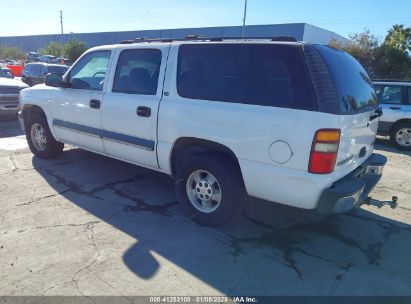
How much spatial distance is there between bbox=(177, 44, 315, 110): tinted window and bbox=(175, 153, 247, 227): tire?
69 centimetres

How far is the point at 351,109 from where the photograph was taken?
10.8 ft

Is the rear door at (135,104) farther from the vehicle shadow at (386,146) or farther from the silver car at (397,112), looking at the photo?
the silver car at (397,112)

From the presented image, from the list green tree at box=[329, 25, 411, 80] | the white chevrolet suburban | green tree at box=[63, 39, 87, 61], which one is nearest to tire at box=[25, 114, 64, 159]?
the white chevrolet suburban

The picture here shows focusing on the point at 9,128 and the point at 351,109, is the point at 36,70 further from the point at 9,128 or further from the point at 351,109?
the point at 351,109

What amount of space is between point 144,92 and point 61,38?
75.5 metres

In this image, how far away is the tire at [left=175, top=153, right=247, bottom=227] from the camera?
3.72m

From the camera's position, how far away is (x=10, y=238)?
360 cm

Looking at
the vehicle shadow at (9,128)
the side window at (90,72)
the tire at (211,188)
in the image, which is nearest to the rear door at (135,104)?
the side window at (90,72)

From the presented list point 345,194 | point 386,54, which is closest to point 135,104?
point 345,194

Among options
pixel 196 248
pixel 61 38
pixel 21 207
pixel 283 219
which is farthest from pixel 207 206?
pixel 61 38

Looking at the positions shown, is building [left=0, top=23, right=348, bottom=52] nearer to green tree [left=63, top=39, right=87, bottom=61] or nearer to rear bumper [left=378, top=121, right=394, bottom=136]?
green tree [left=63, top=39, right=87, bottom=61]

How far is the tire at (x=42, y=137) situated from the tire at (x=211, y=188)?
301 cm

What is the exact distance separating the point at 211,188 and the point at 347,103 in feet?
5.38

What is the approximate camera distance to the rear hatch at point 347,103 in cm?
312
